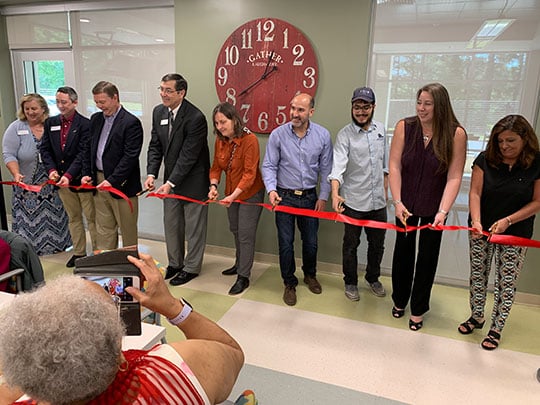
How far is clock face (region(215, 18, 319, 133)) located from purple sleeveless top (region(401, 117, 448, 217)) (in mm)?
1184

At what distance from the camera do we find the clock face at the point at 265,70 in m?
3.61

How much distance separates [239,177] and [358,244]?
112 centimetres

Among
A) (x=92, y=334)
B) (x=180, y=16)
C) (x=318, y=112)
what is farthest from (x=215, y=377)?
(x=180, y=16)

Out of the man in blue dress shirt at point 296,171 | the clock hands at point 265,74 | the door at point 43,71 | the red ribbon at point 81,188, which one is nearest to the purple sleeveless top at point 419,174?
the man in blue dress shirt at point 296,171

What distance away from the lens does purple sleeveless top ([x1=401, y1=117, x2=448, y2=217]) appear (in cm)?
272

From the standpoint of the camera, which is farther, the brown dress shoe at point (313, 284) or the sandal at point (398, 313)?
the brown dress shoe at point (313, 284)

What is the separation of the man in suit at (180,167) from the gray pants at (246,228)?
359 millimetres

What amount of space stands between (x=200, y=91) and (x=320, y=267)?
208 centimetres

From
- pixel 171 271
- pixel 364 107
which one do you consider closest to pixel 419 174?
pixel 364 107

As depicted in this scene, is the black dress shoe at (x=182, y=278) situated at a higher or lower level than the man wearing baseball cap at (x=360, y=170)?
lower

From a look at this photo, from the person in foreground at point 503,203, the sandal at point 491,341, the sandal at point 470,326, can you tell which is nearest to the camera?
the person in foreground at point 503,203

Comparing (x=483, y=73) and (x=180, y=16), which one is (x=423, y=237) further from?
(x=180, y=16)

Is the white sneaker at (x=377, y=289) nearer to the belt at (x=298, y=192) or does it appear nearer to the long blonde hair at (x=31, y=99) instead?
the belt at (x=298, y=192)

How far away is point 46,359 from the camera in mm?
760
